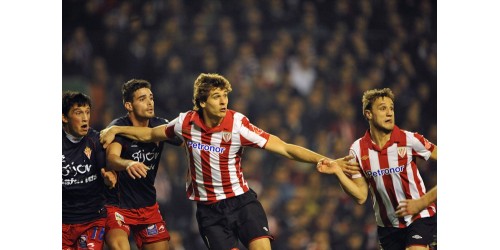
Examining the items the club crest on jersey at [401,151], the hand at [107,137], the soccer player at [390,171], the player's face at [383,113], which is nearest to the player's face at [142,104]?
the hand at [107,137]

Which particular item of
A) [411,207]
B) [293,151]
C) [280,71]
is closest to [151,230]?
[293,151]

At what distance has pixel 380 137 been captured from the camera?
4992 millimetres

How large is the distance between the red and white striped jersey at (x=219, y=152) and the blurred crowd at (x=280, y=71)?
2873 millimetres

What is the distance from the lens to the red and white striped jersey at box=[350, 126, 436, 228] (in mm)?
4906

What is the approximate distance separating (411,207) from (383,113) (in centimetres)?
67

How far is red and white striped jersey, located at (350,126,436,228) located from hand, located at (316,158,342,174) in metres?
0.36

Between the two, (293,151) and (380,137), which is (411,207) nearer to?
(380,137)

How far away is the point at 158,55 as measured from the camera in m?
8.80

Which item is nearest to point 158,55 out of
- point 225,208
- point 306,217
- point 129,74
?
point 129,74

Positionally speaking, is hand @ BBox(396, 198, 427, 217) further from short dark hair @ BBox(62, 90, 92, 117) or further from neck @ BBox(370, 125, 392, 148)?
short dark hair @ BBox(62, 90, 92, 117)

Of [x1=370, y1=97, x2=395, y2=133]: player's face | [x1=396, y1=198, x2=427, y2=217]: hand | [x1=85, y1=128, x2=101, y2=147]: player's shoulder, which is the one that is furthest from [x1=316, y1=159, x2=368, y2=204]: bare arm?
[x1=85, y1=128, x2=101, y2=147]: player's shoulder
